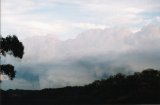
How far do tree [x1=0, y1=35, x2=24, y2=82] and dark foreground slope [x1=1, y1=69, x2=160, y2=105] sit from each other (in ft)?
26.9

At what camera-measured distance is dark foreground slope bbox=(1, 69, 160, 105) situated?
78.8 meters

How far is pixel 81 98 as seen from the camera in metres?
86.2

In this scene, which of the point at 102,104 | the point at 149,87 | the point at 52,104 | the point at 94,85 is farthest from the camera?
the point at 94,85

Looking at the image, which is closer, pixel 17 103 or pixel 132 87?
pixel 17 103

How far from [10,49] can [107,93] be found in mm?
24080

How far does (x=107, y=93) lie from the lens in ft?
288

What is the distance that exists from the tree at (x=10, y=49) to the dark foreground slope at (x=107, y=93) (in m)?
8.21

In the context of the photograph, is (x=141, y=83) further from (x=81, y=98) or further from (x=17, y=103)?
(x=17, y=103)

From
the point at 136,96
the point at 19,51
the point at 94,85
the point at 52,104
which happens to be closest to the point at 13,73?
the point at 19,51

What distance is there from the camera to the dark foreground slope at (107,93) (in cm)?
7880

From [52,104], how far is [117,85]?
63.6 ft

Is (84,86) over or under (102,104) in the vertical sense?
over

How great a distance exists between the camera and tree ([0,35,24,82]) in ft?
237

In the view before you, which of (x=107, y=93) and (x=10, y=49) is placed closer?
(x=10, y=49)
